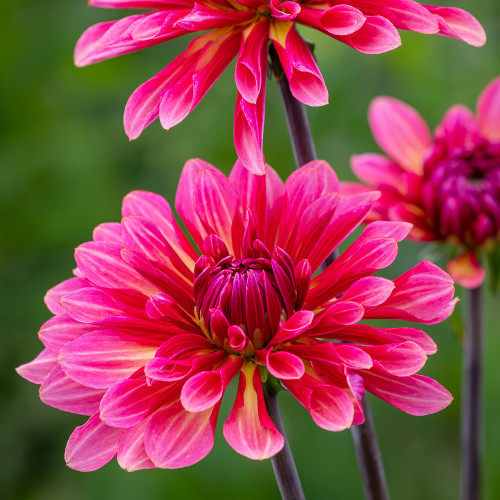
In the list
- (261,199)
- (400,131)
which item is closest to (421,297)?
(261,199)

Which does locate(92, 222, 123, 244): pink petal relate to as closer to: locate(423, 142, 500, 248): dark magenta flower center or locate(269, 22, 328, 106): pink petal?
locate(269, 22, 328, 106): pink petal

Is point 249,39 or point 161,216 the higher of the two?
point 249,39

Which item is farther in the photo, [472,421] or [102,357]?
[472,421]

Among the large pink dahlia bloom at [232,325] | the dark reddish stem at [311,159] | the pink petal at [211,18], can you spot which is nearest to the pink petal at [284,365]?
the large pink dahlia bloom at [232,325]

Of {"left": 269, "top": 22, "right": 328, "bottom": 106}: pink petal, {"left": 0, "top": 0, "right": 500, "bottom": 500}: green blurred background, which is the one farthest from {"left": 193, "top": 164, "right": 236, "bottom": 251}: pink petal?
{"left": 0, "top": 0, "right": 500, "bottom": 500}: green blurred background

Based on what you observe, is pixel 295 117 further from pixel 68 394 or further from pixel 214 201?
pixel 68 394

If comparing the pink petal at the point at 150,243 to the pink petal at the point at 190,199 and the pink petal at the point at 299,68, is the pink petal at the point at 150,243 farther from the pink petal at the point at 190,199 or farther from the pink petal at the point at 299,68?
the pink petal at the point at 299,68

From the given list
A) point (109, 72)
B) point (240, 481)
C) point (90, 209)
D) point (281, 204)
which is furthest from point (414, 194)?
point (109, 72)
